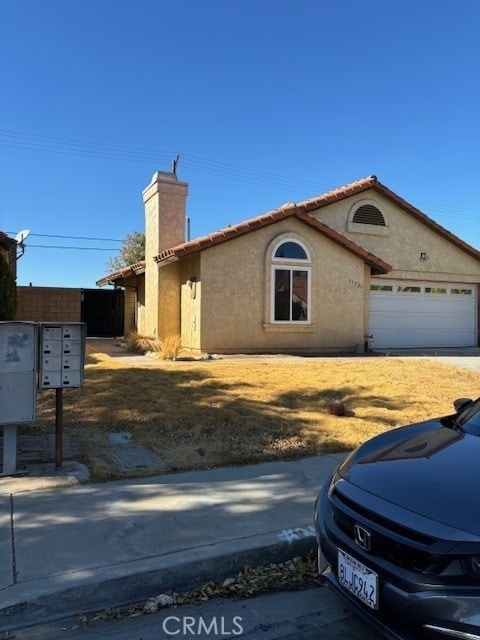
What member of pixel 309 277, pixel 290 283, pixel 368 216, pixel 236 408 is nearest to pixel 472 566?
pixel 236 408

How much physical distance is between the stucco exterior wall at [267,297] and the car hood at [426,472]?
10267 millimetres

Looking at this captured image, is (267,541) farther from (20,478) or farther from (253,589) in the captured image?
(20,478)

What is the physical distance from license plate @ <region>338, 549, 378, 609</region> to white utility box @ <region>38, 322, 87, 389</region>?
3133 mm

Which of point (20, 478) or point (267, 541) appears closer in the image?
point (267, 541)

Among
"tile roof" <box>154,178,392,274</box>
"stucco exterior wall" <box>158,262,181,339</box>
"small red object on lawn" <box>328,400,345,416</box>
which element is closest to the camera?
"small red object on lawn" <box>328,400,345,416</box>

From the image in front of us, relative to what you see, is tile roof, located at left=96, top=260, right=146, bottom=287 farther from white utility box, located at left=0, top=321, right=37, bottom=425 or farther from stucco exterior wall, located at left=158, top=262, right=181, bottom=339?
white utility box, located at left=0, top=321, right=37, bottom=425

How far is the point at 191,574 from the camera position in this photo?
335cm

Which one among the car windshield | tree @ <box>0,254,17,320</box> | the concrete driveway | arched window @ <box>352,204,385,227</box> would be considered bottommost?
the concrete driveway

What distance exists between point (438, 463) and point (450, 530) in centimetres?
65

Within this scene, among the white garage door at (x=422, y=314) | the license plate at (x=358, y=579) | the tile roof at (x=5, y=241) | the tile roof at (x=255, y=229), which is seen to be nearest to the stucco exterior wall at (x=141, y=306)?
the tile roof at (x=255, y=229)

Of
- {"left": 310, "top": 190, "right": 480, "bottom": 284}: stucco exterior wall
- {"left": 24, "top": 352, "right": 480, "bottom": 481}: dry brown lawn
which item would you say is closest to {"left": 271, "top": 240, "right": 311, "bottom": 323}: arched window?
{"left": 310, "top": 190, "right": 480, "bottom": 284}: stucco exterior wall

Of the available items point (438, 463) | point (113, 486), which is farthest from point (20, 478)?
point (438, 463)

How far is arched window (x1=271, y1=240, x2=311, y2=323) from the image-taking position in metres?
14.4

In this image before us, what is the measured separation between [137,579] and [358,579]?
57.0 inches
